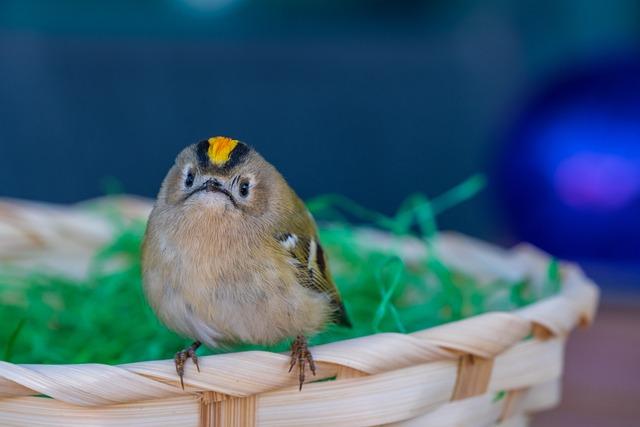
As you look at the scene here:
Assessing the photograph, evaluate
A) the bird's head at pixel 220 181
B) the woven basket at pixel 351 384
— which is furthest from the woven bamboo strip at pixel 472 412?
the bird's head at pixel 220 181

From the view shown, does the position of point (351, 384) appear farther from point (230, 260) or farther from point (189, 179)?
point (189, 179)

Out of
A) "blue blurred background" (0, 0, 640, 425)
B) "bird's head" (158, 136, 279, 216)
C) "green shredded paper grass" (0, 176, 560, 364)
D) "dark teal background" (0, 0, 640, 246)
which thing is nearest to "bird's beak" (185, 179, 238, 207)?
"bird's head" (158, 136, 279, 216)

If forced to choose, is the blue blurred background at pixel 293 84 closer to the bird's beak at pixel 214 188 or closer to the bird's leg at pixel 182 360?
the bird's beak at pixel 214 188

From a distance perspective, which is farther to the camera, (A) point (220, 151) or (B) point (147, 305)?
(B) point (147, 305)

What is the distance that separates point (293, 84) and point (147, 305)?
4.86ft

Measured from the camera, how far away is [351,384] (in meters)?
0.75

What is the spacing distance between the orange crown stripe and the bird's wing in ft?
0.32

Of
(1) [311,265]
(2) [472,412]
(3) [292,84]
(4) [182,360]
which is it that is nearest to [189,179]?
(1) [311,265]

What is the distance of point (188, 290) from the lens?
2.77 ft

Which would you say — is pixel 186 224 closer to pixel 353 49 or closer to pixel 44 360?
pixel 44 360

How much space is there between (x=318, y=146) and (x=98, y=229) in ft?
4.22

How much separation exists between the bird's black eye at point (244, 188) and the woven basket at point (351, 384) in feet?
0.73

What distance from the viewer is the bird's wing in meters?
0.90

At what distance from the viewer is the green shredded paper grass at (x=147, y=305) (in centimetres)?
102
